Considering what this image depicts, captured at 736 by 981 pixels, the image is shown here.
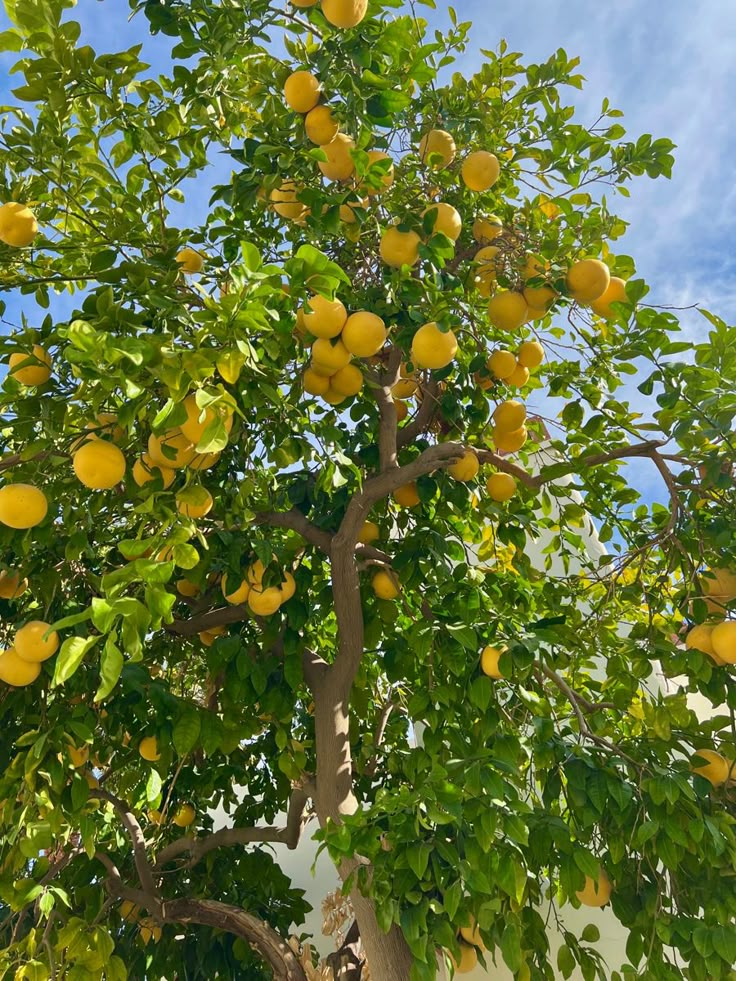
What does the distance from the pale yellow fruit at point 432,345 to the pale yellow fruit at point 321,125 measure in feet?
1.52

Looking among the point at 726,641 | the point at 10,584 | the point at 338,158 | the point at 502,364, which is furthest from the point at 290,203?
the point at 726,641

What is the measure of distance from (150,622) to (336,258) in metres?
1.42

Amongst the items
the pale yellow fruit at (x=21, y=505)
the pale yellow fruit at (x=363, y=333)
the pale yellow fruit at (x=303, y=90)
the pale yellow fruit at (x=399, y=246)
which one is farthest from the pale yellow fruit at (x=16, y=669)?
the pale yellow fruit at (x=303, y=90)

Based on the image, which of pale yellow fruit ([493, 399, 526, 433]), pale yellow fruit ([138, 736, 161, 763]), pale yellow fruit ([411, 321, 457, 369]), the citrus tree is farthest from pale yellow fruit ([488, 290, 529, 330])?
pale yellow fruit ([138, 736, 161, 763])

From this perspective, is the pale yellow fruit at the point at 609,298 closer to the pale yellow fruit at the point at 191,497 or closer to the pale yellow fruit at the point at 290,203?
the pale yellow fruit at the point at 290,203

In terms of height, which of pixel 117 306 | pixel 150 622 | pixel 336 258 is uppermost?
pixel 336 258

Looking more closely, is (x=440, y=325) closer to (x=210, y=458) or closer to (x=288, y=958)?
(x=210, y=458)

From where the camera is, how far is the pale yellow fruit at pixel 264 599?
1865 mm

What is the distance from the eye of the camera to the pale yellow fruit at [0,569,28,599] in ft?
6.10

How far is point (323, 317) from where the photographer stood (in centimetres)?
165

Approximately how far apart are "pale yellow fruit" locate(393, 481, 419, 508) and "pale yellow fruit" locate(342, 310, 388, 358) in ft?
2.09

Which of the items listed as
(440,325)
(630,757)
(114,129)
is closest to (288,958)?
(630,757)

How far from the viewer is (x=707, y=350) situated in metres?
1.80

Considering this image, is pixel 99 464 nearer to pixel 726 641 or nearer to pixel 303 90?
pixel 303 90
